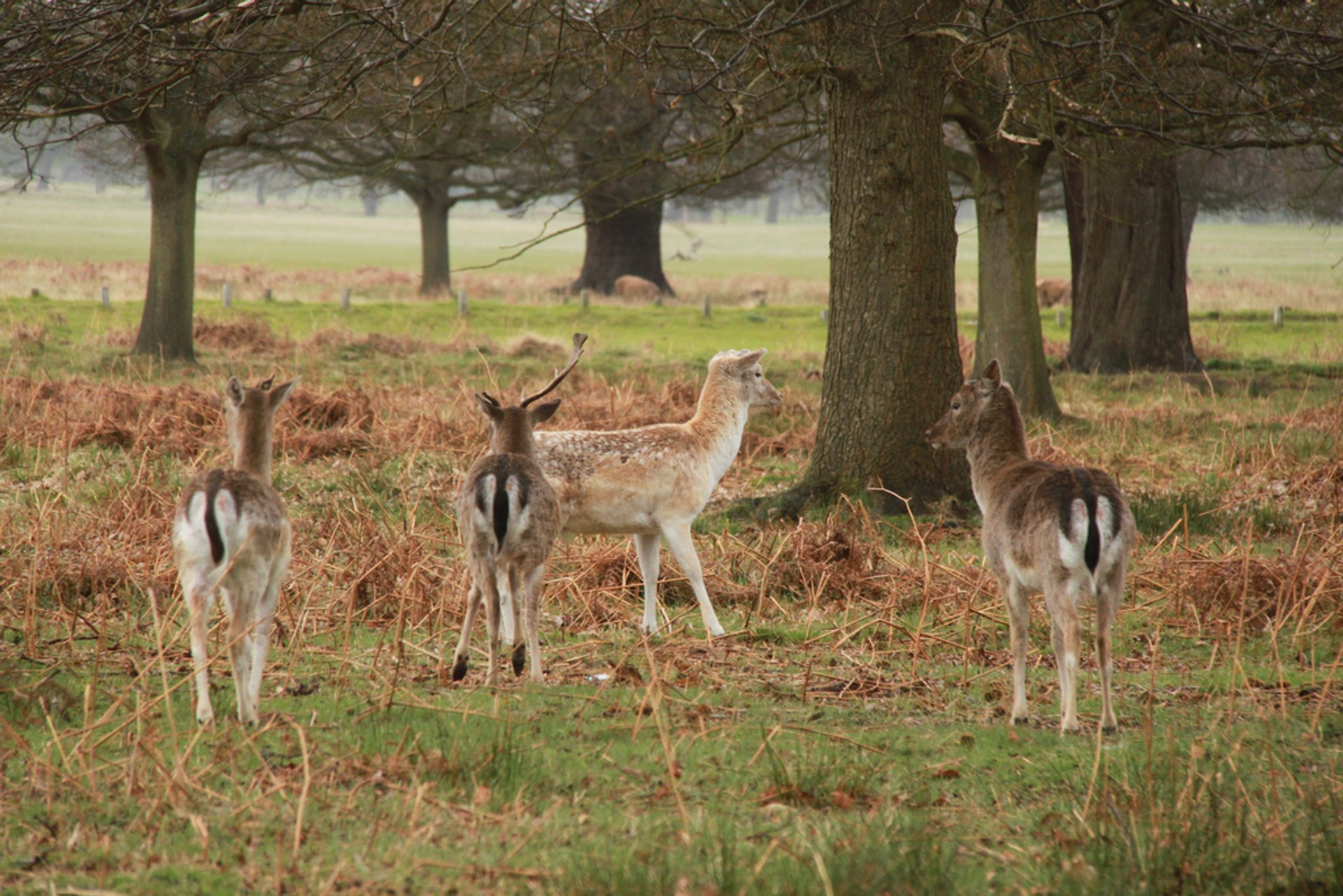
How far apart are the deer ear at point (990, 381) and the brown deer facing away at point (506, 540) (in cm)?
237

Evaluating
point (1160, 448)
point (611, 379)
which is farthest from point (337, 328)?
point (1160, 448)

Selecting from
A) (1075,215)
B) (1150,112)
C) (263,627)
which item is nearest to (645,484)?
(263,627)

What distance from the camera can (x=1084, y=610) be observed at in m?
8.00

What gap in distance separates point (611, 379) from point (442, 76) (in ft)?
27.2

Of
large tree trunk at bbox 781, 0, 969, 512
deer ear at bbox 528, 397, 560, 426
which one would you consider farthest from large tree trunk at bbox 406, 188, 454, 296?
deer ear at bbox 528, 397, 560, 426

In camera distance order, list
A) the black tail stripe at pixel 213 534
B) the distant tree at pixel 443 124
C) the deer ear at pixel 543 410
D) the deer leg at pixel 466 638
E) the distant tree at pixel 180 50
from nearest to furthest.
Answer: the black tail stripe at pixel 213 534 < the deer leg at pixel 466 638 < the deer ear at pixel 543 410 < the distant tree at pixel 180 50 < the distant tree at pixel 443 124

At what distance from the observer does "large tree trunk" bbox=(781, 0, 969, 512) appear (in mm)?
10445

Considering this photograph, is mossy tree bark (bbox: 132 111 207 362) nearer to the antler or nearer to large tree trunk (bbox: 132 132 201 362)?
large tree trunk (bbox: 132 132 201 362)

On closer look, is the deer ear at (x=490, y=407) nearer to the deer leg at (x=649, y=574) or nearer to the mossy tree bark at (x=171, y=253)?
the deer leg at (x=649, y=574)

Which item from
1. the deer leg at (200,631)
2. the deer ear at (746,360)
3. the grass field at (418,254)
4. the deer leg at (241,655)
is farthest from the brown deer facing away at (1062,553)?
the grass field at (418,254)

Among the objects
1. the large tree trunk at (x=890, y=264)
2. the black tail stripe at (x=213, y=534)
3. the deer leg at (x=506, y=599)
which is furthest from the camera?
the large tree trunk at (x=890, y=264)

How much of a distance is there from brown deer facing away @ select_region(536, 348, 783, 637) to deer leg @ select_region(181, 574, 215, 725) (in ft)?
8.97

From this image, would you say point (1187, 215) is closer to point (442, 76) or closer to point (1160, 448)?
point (1160, 448)

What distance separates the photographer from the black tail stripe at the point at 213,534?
534 cm
